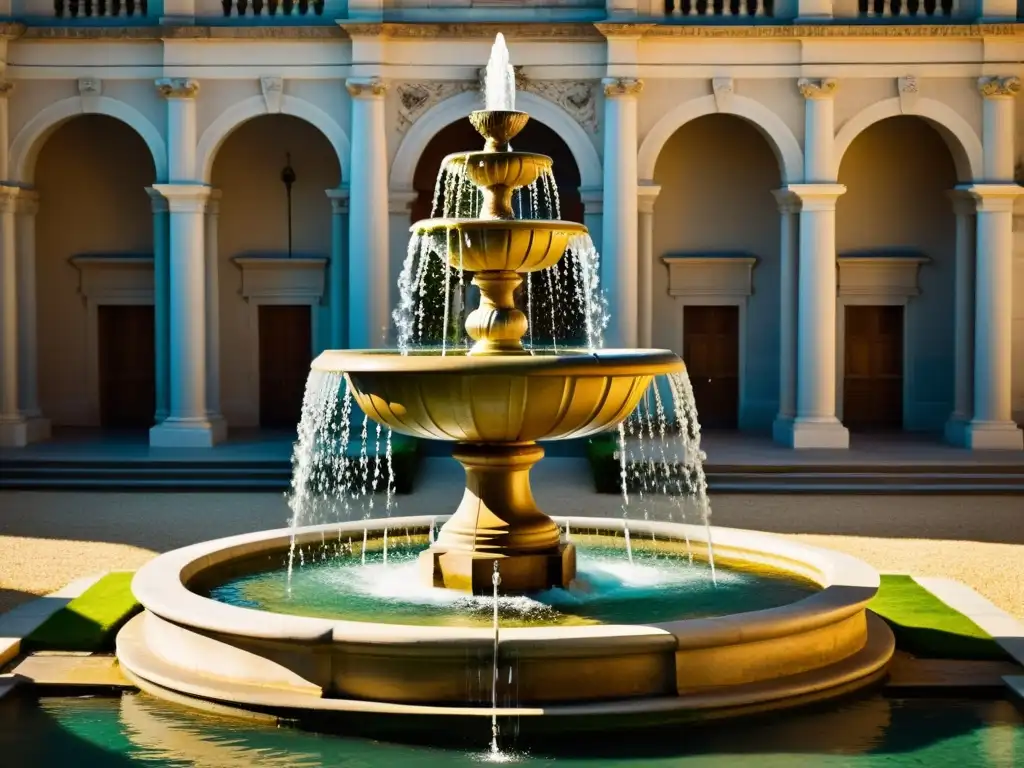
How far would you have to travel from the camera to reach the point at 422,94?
22484 millimetres

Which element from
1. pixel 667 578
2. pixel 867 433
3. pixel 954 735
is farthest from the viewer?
pixel 867 433

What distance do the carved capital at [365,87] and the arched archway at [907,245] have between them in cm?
868

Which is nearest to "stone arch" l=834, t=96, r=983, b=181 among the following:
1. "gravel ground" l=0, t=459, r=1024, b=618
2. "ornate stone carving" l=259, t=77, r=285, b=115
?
"gravel ground" l=0, t=459, r=1024, b=618

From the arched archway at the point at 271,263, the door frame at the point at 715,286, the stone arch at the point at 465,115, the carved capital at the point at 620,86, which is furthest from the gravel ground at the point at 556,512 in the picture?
the arched archway at the point at 271,263

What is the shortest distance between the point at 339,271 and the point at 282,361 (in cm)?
327

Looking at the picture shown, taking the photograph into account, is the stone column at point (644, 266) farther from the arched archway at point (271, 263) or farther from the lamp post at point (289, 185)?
the lamp post at point (289, 185)

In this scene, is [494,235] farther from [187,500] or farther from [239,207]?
[239,207]

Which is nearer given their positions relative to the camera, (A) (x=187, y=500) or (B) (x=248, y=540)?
(B) (x=248, y=540)

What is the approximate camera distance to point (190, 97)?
22.5m

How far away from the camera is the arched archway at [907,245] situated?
25344 mm

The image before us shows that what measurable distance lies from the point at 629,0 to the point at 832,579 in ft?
47.4

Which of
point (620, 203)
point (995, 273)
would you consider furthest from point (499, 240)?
point (995, 273)

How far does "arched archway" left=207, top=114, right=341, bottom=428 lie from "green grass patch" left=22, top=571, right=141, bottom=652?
1406 cm

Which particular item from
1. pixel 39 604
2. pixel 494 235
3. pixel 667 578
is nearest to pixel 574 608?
pixel 667 578
